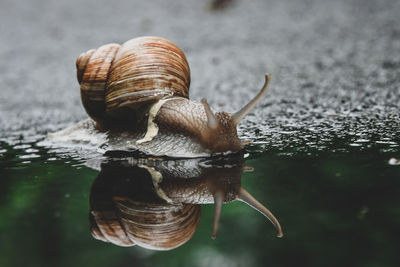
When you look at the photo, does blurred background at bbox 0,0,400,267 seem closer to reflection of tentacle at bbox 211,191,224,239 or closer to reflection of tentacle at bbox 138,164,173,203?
reflection of tentacle at bbox 211,191,224,239

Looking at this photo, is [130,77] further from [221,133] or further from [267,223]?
[267,223]

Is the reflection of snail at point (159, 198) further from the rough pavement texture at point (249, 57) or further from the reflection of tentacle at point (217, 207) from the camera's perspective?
the rough pavement texture at point (249, 57)

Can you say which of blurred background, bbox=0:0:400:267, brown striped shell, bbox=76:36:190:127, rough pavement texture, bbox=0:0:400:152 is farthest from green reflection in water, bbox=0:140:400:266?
brown striped shell, bbox=76:36:190:127

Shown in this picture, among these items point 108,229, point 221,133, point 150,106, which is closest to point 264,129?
point 221,133

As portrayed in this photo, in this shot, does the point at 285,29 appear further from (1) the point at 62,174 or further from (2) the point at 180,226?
(2) the point at 180,226

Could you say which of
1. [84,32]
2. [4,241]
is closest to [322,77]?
[4,241]

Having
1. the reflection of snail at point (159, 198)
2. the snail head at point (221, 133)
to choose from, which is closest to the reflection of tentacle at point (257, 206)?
the reflection of snail at point (159, 198)

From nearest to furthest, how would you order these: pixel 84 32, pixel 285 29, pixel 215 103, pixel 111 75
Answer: pixel 111 75 → pixel 215 103 → pixel 285 29 → pixel 84 32
